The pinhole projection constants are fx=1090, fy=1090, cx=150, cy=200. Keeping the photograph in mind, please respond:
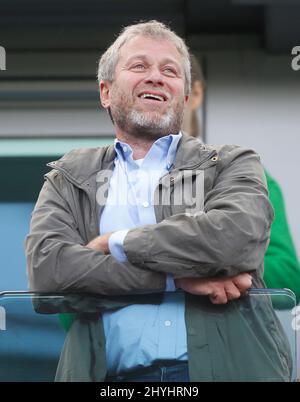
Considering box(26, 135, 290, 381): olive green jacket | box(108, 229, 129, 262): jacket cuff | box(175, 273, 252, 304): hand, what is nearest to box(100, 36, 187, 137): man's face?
box(26, 135, 290, 381): olive green jacket

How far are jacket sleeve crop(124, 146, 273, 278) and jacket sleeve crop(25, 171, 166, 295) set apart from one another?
5 centimetres

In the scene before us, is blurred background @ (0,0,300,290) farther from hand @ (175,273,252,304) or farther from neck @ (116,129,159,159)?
hand @ (175,273,252,304)

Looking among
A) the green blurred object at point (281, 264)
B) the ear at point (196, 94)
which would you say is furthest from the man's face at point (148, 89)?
the ear at point (196, 94)

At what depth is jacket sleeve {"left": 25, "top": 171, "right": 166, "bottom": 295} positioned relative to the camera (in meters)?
2.83

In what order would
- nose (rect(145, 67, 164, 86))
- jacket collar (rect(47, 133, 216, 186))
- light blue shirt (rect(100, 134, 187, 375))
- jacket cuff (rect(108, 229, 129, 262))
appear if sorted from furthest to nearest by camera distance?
nose (rect(145, 67, 164, 86)) < jacket collar (rect(47, 133, 216, 186)) < jacket cuff (rect(108, 229, 129, 262)) < light blue shirt (rect(100, 134, 187, 375))

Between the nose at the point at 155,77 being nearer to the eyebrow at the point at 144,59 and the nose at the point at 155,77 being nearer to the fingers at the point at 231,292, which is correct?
the eyebrow at the point at 144,59

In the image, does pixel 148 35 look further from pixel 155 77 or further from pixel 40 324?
pixel 40 324

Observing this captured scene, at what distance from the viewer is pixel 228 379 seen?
9.07 feet

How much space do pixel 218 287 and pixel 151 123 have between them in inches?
24.4

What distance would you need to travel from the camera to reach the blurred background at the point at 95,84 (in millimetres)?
5598

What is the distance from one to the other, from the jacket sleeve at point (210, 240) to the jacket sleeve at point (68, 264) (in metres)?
0.05

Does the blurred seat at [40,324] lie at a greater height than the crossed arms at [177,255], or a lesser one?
lesser

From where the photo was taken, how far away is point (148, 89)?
127 inches

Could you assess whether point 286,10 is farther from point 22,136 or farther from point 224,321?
point 224,321
